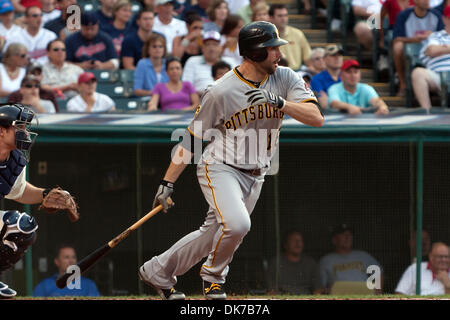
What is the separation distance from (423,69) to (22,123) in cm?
495

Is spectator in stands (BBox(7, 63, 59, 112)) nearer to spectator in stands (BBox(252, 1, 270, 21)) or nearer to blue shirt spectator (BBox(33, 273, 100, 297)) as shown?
blue shirt spectator (BBox(33, 273, 100, 297))

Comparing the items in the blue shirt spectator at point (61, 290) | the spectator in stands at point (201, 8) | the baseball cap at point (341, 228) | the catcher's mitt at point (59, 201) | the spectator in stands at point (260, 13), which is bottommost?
the blue shirt spectator at point (61, 290)

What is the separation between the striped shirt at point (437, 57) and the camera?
9.91m

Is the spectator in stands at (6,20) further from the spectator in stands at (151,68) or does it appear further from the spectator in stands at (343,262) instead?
the spectator in stands at (343,262)

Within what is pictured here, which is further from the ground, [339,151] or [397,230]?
[339,151]

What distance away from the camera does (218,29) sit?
36.0 ft

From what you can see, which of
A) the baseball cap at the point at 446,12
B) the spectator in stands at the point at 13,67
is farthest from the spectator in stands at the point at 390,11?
the spectator in stands at the point at 13,67

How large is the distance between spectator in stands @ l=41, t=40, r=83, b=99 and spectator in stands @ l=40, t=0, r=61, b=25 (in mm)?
1269

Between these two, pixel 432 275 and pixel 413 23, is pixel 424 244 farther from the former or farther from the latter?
pixel 413 23

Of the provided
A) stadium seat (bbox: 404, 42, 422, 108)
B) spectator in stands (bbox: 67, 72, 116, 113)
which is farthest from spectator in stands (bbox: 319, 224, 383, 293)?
spectator in stands (bbox: 67, 72, 116, 113)

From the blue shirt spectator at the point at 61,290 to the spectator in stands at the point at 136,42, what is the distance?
2823 mm

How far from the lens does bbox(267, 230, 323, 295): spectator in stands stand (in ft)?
27.9
